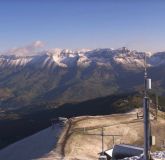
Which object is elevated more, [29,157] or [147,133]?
[147,133]

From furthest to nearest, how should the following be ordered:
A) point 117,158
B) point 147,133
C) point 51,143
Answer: point 51,143
point 117,158
point 147,133

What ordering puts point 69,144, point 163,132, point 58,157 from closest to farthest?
1. point 58,157
2. point 69,144
3. point 163,132

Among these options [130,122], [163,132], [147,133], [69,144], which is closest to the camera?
[147,133]

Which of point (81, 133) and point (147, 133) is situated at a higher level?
point (147, 133)

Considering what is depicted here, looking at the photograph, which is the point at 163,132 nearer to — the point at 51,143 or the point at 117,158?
the point at 51,143

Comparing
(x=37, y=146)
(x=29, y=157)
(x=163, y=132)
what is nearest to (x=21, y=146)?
(x=37, y=146)

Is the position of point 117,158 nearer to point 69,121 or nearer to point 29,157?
point 29,157

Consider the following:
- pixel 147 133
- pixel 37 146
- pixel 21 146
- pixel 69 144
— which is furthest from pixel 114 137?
pixel 147 133

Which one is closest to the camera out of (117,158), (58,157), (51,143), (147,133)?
(147,133)

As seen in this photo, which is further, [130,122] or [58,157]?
[130,122]
